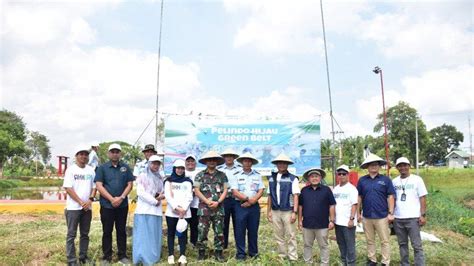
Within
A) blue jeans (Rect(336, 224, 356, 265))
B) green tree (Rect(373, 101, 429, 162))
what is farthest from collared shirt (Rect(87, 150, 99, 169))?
green tree (Rect(373, 101, 429, 162))

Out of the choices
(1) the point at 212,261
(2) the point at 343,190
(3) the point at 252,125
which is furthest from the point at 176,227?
(3) the point at 252,125

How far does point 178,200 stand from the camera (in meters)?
5.86

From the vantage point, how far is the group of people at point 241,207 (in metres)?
5.76

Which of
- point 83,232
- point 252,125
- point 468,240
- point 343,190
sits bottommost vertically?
point 468,240

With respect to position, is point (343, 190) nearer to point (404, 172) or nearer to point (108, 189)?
point (404, 172)

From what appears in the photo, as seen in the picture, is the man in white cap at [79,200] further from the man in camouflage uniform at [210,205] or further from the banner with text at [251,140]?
the banner with text at [251,140]

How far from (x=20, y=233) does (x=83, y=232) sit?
2.98m

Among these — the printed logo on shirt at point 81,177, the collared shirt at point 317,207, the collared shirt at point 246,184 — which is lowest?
the collared shirt at point 317,207

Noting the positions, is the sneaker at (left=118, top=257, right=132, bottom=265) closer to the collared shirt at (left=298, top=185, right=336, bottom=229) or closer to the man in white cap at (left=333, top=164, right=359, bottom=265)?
the collared shirt at (left=298, top=185, right=336, bottom=229)

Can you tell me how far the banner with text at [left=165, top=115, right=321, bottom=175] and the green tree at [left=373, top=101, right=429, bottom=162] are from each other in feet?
118

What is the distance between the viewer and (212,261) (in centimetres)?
580

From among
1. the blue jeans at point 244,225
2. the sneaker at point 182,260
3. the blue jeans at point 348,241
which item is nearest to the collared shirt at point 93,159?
the sneaker at point 182,260

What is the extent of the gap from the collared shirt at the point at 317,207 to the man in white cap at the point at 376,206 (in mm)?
500

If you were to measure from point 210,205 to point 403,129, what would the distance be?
42.2 meters
